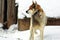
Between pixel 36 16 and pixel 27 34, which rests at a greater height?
pixel 36 16

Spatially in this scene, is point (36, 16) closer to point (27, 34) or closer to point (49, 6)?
point (27, 34)

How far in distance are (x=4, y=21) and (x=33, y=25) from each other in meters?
1.41

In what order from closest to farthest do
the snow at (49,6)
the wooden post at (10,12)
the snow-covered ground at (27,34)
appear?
1. the snow-covered ground at (27,34)
2. the snow at (49,6)
3. the wooden post at (10,12)

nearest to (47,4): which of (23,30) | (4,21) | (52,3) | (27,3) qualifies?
(52,3)

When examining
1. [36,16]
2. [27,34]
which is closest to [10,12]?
[27,34]

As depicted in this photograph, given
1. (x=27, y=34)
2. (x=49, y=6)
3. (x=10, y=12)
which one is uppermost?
(x=49, y=6)

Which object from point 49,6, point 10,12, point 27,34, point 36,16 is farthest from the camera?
point 10,12

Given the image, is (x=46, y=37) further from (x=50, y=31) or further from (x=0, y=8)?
(x=0, y=8)

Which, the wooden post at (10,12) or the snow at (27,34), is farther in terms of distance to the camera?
the wooden post at (10,12)

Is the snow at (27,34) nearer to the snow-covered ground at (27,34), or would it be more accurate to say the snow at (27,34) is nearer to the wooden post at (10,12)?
the snow-covered ground at (27,34)

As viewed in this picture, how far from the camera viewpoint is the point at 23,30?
4.33 metres

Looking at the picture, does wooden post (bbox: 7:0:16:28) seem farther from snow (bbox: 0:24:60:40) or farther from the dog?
the dog

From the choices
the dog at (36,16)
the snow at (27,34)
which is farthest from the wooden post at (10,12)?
the dog at (36,16)

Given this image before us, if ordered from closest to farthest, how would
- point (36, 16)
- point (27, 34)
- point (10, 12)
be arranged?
1. point (36, 16)
2. point (27, 34)
3. point (10, 12)
